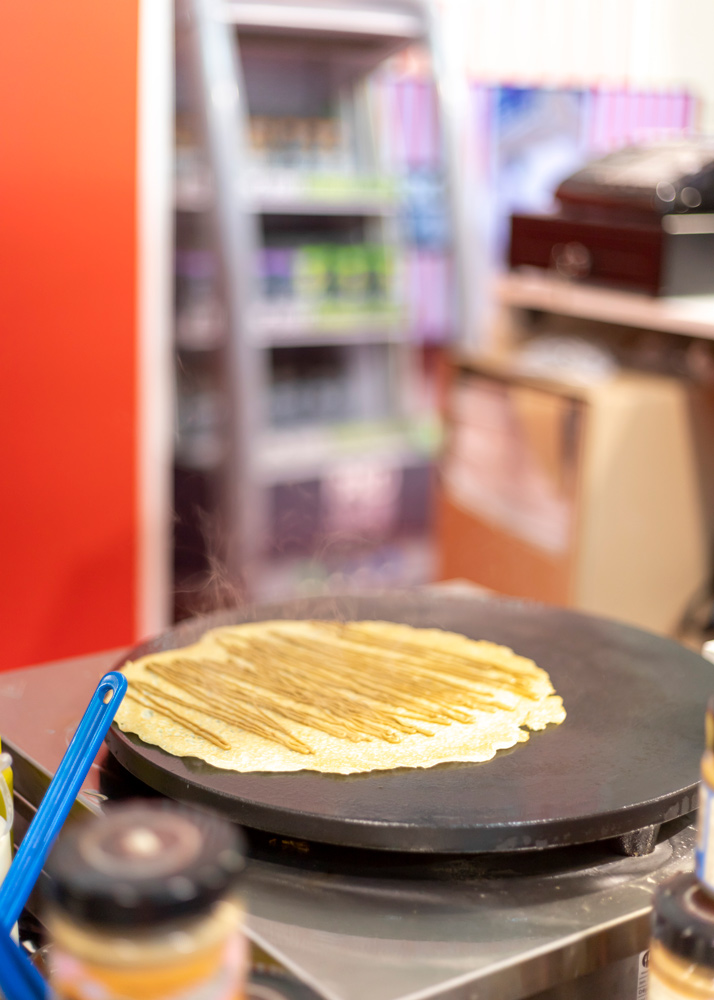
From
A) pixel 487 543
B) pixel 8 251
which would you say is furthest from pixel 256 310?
pixel 8 251

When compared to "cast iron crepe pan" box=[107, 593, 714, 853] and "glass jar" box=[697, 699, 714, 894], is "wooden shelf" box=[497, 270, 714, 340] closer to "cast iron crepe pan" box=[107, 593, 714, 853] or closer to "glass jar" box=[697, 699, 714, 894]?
"cast iron crepe pan" box=[107, 593, 714, 853]

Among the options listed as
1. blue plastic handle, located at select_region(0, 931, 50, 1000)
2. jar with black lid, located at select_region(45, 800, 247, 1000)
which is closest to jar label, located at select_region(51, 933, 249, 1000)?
jar with black lid, located at select_region(45, 800, 247, 1000)

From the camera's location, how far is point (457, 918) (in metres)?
0.82

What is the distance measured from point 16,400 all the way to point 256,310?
1.15 metres

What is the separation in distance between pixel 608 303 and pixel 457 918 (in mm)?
1900

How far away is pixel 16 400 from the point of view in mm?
2092

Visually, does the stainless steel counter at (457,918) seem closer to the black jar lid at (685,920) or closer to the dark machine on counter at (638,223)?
the black jar lid at (685,920)

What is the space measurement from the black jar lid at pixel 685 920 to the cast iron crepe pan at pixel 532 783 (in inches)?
4.3

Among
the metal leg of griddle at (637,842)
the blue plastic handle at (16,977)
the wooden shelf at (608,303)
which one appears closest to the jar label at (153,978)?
the blue plastic handle at (16,977)

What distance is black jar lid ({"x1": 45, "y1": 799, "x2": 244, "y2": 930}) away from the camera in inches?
17.7

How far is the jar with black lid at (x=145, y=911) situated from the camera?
0.45 metres

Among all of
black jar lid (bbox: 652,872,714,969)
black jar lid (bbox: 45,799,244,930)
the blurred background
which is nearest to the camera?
black jar lid (bbox: 45,799,244,930)

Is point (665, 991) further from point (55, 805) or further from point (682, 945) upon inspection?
point (55, 805)

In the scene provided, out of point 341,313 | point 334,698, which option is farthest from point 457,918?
point 341,313
